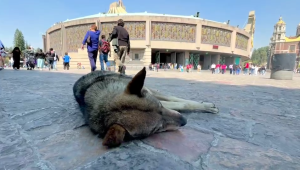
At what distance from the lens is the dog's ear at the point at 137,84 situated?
127 centimetres

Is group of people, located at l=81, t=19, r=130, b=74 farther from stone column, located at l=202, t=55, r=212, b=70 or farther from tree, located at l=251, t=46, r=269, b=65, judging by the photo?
tree, located at l=251, t=46, r=269, b=65

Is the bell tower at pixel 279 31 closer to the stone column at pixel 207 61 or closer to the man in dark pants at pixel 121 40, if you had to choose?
the stone column at pixel 207 61

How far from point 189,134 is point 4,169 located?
1.51 m

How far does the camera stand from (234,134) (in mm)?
1867

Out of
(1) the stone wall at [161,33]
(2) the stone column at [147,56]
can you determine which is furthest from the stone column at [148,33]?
(2) the stone column at [147,56]

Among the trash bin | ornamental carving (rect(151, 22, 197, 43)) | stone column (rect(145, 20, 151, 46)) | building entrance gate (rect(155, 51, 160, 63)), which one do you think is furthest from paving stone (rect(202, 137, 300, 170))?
building entrance gate (rect(155, 51, 160, 63))

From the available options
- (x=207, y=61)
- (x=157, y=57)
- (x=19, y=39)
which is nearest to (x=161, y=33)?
(x=157, y=57)

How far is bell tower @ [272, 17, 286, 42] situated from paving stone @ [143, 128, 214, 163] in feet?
308

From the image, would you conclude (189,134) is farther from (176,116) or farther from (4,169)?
(4,169)

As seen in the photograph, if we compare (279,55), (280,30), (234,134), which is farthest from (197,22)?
(280,30)

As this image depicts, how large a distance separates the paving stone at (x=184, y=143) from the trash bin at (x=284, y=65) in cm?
1315

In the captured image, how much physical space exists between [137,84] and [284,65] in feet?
45.7

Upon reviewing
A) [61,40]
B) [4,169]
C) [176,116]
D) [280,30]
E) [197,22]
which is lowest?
[4,169]

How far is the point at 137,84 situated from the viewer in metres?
1.39
